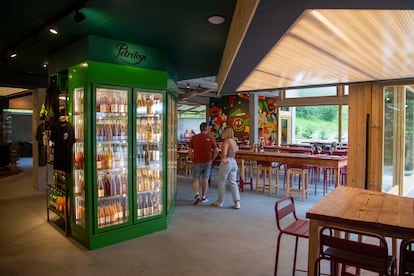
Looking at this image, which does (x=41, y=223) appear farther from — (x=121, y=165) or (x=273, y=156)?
(x=273, y=156)

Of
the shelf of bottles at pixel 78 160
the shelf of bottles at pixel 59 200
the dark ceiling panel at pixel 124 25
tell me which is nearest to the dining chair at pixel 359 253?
the dark ceiling panel at pixel 124 25

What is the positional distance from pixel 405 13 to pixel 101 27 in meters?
3.08

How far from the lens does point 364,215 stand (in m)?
2.28

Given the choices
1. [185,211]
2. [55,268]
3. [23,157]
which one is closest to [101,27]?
[55,268]

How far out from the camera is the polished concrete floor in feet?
10.8

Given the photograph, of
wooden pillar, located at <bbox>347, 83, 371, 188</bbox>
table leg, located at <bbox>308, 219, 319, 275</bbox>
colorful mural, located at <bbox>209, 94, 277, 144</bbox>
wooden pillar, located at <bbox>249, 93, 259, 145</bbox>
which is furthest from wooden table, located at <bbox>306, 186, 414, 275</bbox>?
colorful mural, located at <bbox>209, 94, 277, 144</bbox>

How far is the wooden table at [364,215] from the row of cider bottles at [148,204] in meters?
2.57

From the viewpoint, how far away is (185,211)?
5.50m

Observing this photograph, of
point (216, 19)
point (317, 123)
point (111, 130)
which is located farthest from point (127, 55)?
point (317, 123)

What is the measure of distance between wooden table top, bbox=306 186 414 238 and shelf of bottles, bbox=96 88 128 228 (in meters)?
2.68

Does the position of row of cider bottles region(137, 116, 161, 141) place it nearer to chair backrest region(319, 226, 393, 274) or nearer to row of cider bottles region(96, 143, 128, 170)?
A: row of cider bottles region(96, 143, 128, 170)

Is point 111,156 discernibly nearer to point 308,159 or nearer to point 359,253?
point 359,253

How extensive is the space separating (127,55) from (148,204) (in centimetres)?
218

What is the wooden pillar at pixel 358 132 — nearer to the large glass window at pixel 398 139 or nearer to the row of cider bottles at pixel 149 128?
the large glass window at pixel 398 139
